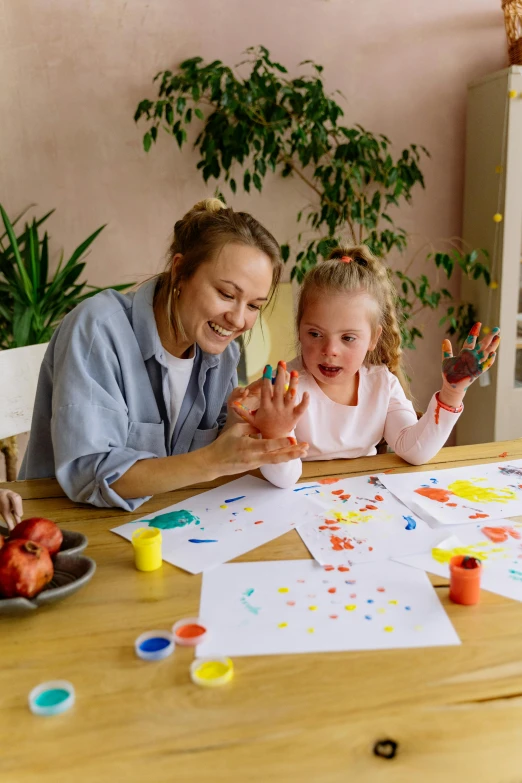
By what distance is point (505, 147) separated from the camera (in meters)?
2.77

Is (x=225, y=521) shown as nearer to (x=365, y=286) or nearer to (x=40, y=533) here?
(x=40, y=533)

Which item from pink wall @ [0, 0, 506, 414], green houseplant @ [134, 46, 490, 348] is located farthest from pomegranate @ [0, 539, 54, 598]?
pink wall @ [0, 0, 506, 414]

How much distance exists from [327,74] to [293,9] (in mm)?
312

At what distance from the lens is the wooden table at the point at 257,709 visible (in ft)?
1.91

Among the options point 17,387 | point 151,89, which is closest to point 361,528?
point 17,387

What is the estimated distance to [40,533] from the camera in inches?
35.1

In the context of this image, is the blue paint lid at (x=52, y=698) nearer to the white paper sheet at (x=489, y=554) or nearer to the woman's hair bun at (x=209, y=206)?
the white paper sheet at (x=489, y=554)

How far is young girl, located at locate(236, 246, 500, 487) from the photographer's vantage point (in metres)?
1.40

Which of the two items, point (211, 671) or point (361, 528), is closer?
point (211, 671)

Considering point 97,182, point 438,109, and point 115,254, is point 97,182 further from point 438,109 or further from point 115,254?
point 438,109

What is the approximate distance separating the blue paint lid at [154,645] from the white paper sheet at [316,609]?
41 millimetres

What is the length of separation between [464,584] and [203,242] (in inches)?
34.2

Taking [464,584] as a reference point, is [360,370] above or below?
above

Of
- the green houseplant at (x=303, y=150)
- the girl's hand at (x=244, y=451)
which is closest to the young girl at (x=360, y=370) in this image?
the girl's hand at (x=244, y=451)
